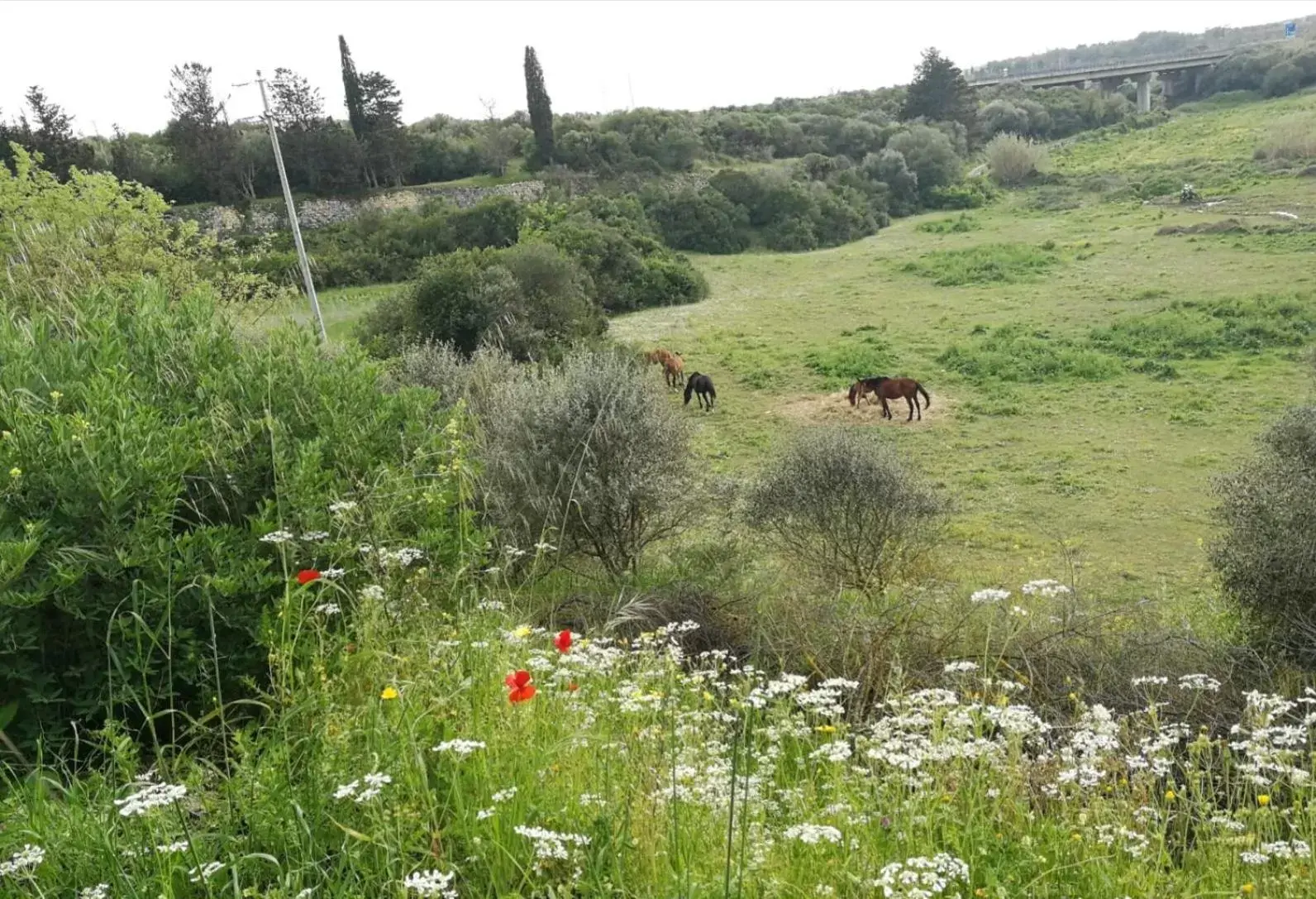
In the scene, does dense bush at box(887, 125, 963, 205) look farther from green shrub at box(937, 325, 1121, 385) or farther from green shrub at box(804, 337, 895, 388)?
green shrub at box(937, 325, 1121, 385)

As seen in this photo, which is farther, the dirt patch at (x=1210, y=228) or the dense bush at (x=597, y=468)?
the dirt patch at (x=1210, y=228)

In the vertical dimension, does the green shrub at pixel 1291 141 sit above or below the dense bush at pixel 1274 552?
above

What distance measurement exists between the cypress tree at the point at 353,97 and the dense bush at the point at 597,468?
48.9 m

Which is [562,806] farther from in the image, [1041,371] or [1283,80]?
[1283,80]

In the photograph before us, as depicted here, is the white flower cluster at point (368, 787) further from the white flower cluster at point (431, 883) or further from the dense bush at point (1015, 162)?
the dense bush at point (1015, 162)

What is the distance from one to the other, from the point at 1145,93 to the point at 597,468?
96078mm

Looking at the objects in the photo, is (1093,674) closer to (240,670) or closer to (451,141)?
(240,670)

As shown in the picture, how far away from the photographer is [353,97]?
2128 inches

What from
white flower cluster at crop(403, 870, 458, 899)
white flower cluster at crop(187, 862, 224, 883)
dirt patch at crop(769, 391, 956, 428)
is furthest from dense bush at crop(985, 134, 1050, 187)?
white flower cluster at crop(187, 862, 224, 883)

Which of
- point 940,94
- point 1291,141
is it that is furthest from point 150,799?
point 940,94

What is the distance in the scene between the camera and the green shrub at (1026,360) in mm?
22266

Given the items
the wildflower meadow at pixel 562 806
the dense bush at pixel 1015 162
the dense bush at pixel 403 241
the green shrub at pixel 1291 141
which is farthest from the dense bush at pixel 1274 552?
the dense bush at pixel 1015 162

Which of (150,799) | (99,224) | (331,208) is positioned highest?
(331,208)

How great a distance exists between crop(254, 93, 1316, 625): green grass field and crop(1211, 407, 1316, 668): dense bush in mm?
1185
